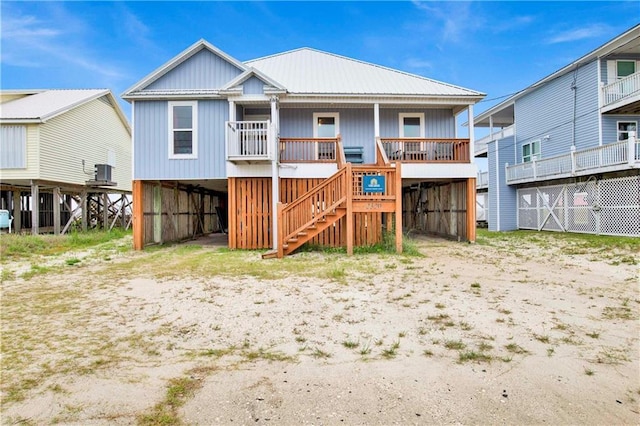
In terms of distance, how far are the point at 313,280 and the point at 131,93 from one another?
33.3ft

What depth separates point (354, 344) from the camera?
3.70m

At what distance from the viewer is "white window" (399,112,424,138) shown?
13938mm

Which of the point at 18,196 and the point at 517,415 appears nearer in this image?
the point at 517,415

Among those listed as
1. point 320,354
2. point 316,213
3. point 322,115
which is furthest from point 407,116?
point 320,354

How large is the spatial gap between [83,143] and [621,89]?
90.3 feet

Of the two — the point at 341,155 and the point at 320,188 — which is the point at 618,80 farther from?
the point at 320,188

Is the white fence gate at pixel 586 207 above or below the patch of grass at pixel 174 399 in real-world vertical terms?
above

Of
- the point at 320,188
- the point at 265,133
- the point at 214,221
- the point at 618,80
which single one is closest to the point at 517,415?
the point at 320,188

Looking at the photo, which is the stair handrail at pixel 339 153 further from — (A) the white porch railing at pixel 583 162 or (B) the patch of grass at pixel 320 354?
(A) the white porch railing at pixel 583 162

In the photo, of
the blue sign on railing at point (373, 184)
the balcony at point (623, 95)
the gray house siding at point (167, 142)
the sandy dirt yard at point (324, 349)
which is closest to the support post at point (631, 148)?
the balcony at point (623, 95)

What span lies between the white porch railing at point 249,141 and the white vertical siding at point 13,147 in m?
11.5

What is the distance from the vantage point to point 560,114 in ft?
60.6

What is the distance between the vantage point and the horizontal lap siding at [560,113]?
648 inches

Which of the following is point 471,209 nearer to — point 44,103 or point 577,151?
point 577,151
